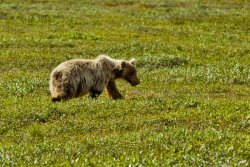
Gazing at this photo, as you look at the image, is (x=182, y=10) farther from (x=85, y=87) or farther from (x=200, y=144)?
(x=200, y=144)

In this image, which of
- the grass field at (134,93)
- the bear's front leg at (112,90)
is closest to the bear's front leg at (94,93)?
the grass field at (134,93)

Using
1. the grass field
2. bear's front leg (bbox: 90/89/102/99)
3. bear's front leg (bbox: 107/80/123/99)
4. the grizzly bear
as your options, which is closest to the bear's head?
the grizzly bear

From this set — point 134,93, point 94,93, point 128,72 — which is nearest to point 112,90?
point 94,93

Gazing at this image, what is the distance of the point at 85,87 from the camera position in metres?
19.6

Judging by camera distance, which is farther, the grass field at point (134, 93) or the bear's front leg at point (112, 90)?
the bear's front leg at point (112, 90)

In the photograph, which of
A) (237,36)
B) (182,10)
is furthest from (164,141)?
(182,10)

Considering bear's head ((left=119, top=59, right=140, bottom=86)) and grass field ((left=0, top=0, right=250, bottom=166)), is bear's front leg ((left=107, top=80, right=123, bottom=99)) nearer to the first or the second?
grass field ((left=0, top=0, right=250, bottom=166))

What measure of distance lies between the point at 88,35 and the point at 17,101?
737 inches

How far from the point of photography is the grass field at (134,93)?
12.9 metres

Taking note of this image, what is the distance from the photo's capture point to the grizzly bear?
18.9 meters

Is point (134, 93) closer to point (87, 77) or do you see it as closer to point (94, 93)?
point (94, 93)

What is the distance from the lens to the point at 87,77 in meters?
19.6

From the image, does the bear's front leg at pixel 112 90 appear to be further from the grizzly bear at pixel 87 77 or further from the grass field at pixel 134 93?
the grass field at pixel 134 93

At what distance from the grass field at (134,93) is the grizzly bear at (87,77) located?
0.44 meters
